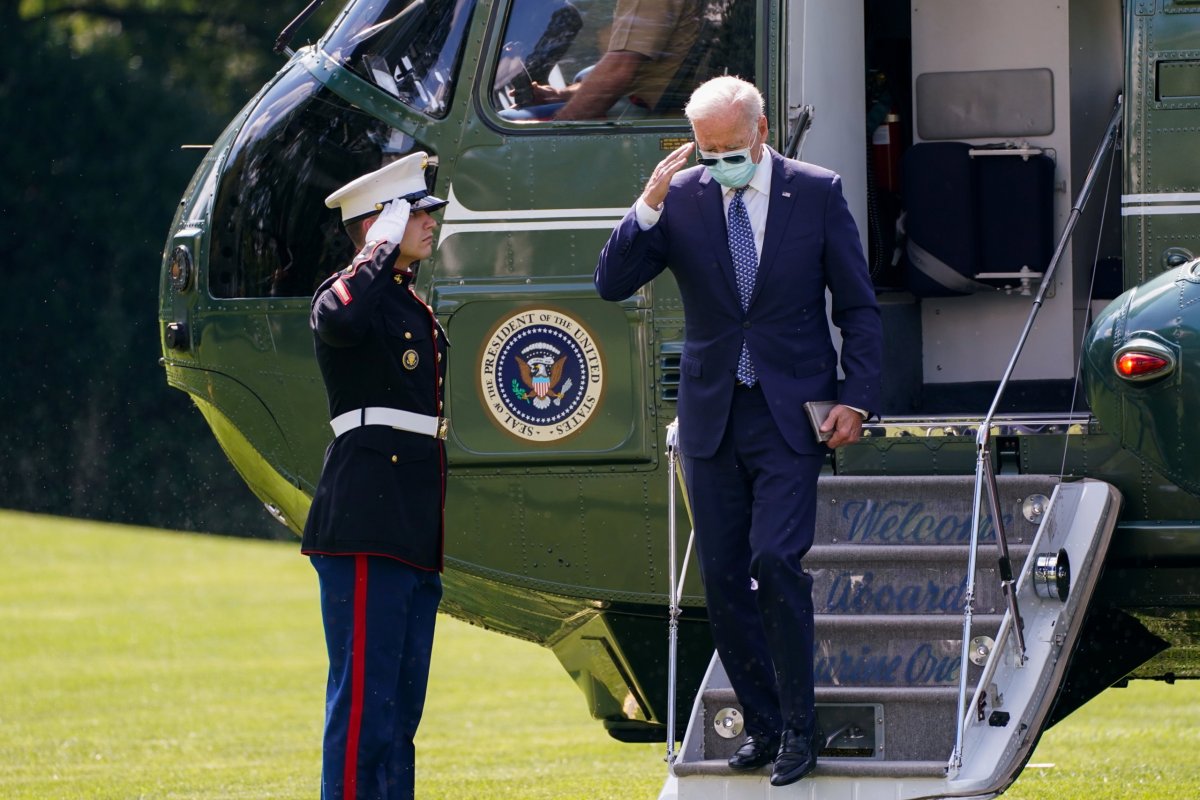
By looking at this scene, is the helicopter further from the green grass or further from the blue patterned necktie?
the green grass

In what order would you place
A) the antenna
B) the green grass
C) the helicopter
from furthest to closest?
the green grass < the antenna < the helicopter

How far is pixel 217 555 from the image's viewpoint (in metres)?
24.0

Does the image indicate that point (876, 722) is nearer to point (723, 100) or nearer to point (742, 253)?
point (742, 253)

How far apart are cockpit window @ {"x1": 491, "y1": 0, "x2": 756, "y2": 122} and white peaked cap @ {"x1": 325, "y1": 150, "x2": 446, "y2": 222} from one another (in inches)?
37.2

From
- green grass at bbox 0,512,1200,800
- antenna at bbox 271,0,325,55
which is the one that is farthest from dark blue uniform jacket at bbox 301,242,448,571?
green grass at bbox 0,512,1200,800

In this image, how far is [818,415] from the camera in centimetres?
519

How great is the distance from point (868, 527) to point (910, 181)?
4.84 ft

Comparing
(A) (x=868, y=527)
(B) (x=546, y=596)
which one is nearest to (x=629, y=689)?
(B) (x=546, y=596)

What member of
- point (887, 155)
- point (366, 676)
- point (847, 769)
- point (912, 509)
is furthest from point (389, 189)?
point (887, 155)

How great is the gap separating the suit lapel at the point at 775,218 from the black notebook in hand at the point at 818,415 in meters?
0.33

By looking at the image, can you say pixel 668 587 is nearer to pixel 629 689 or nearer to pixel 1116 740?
pixel 629 689

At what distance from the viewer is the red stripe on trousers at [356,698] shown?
17.6 feet

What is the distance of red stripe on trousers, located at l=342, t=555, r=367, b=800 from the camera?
536 centimetres

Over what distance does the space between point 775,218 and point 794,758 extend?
1.38 m
